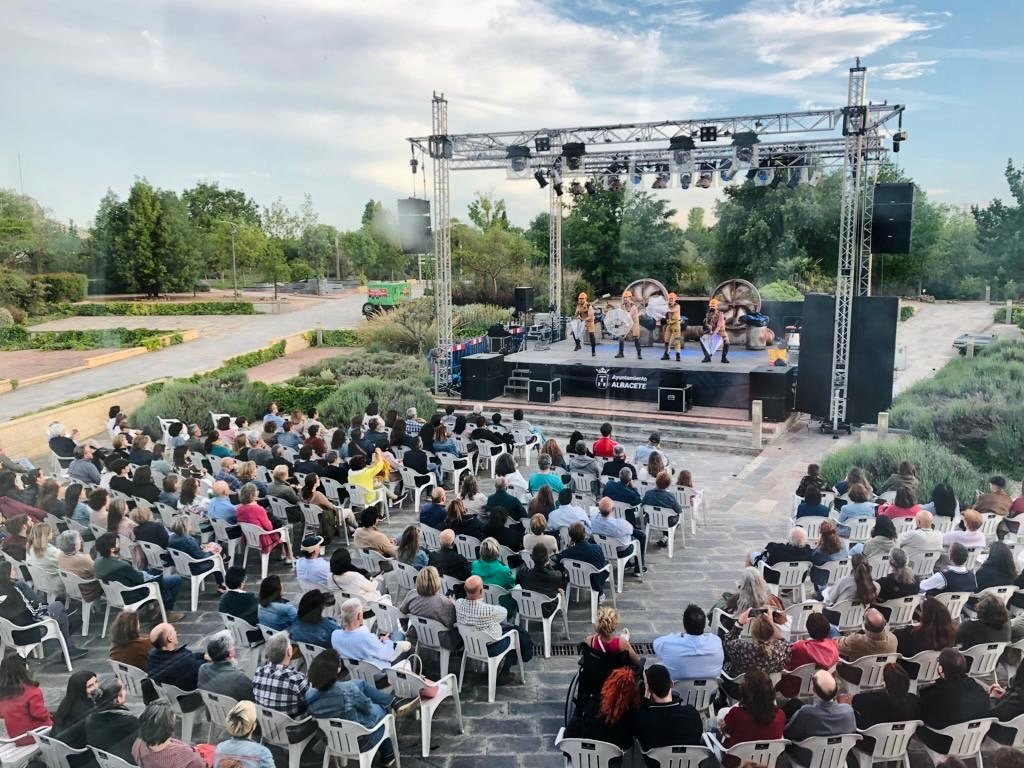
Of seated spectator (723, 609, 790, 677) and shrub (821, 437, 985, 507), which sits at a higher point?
seated spectator (723, 609, 790, 677)

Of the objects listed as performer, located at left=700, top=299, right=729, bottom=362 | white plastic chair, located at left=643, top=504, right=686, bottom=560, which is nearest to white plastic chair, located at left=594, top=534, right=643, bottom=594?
white plastic chair, located at left=643, top=504, right=686, bottom=560

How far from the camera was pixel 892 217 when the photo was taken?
13.1 m

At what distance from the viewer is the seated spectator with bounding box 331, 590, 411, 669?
15.9ft

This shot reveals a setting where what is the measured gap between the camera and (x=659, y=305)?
19641 mm

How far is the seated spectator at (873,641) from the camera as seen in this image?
Answer: 473 centimetres

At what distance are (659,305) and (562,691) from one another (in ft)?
49.1

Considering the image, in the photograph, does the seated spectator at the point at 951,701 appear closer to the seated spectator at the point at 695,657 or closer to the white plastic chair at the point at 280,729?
the seated spectator at the point at 695,657

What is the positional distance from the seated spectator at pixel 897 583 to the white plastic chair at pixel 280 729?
13.4 feet

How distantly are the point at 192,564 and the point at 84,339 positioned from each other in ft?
53.4

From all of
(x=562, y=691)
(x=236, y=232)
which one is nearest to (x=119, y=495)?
(x=562, y=691)

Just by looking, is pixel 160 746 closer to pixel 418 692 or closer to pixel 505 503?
pixel 418 692

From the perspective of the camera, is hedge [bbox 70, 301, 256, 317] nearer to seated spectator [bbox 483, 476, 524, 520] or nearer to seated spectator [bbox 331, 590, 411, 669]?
seated spectator [bbox 483, 476, 524, 520]

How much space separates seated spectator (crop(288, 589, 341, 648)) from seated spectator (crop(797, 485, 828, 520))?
458 cm

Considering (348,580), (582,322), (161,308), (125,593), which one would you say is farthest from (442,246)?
(161,308)
